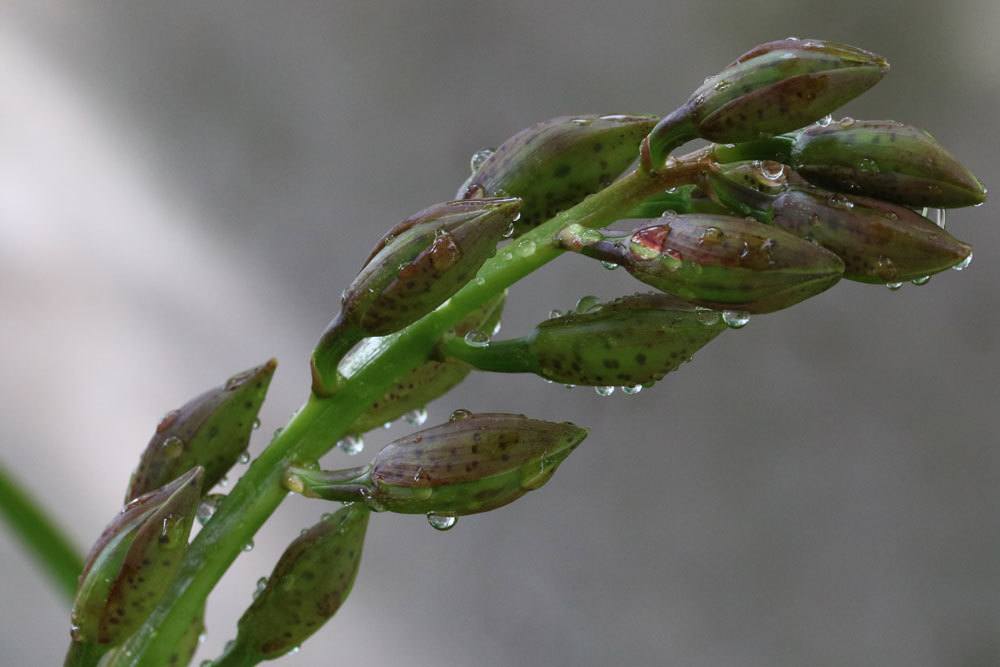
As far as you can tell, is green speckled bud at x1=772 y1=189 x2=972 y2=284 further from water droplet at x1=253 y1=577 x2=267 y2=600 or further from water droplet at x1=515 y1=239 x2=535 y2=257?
water droplet at x1=253 y1=577 x2=267 y2=600

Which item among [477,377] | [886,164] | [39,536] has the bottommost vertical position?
[477,377]

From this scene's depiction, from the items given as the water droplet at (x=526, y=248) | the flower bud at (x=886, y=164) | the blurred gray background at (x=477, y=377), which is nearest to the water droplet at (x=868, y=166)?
the flower bud at (x=886, y=164)

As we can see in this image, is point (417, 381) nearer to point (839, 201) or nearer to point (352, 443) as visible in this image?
point (352, 443)

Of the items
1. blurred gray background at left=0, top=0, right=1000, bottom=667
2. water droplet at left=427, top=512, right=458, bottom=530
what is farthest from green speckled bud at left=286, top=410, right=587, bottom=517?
blurred gray background at left=0, top=0, right=1000, bottom=667

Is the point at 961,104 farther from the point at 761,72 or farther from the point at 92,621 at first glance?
the point at 92,621


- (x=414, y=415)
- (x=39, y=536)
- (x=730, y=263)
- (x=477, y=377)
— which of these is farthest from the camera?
(x=477, y=377)

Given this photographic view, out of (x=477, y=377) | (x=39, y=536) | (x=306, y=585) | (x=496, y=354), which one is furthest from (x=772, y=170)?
(x=477, y=377)

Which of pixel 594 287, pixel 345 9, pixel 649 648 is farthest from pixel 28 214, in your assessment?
pixel 649 648
